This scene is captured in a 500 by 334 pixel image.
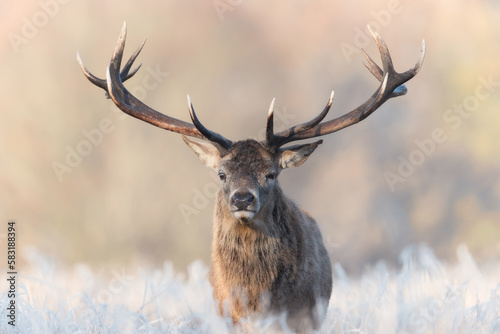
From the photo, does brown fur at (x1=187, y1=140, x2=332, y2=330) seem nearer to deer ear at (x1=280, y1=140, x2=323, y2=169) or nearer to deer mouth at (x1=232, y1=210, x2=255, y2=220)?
deer ear at (x1=280, y1=140, x2=323, y2=169)

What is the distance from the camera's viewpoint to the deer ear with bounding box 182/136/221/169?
6106 mm

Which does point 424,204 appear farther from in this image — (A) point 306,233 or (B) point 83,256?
(A) point 306,233

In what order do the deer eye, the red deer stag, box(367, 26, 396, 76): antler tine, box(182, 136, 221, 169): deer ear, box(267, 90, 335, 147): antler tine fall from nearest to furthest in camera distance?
1. the red deer stag
2. the deer eye
3. box(267, 90, 335, 147): antler tine
4. box(182, 136, 221, 169): deer ear
5. box(367, 26, 396, 76): antler tine

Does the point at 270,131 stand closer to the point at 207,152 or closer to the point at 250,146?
the point at 250,146

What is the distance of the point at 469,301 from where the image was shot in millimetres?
5762

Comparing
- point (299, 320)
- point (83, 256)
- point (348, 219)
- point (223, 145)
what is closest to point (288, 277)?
point (299, 320)

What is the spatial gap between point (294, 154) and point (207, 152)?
0.83 metres

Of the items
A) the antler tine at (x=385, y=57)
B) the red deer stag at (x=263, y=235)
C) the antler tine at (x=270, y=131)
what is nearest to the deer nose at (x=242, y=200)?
the red deer stag at (x=263, y=235)

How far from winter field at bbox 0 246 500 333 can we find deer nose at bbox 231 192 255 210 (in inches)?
30.8

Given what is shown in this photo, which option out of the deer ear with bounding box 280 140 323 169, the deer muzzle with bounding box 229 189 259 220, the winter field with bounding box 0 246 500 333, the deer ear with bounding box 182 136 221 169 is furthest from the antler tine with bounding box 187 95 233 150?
the winter field with bounding box 0 246 500 333

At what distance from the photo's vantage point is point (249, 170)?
5.55m

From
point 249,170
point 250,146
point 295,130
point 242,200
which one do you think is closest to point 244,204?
point 242,200

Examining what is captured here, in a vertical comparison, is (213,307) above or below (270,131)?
below

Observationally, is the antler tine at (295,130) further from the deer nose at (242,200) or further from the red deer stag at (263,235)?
the deer nose at (242,200)
